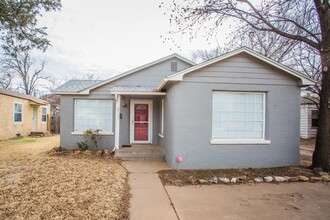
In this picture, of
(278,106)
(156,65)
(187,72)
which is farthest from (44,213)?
(156,65)

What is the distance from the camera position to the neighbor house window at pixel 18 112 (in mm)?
15727

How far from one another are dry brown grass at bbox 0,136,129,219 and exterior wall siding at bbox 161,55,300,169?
2457 millimetres

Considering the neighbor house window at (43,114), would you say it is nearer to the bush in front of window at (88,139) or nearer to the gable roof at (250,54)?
the bush in front of window at (88,139)

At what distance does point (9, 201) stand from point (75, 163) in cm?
344

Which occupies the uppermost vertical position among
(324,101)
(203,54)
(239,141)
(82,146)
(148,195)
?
(203,54)

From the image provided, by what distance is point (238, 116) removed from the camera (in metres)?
7.19

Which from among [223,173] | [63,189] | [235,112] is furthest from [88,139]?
[235,112]

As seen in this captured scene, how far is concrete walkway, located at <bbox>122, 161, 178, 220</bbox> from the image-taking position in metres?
3.75

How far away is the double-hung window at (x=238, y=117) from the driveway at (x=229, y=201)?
77.0 inches

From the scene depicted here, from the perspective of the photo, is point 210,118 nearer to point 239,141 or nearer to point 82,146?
point 239,141

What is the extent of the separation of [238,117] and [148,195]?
14.2 feet

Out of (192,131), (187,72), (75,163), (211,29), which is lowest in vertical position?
(75,163)

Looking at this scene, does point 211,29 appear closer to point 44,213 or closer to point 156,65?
point 156,65

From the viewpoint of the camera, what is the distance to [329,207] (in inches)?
163
